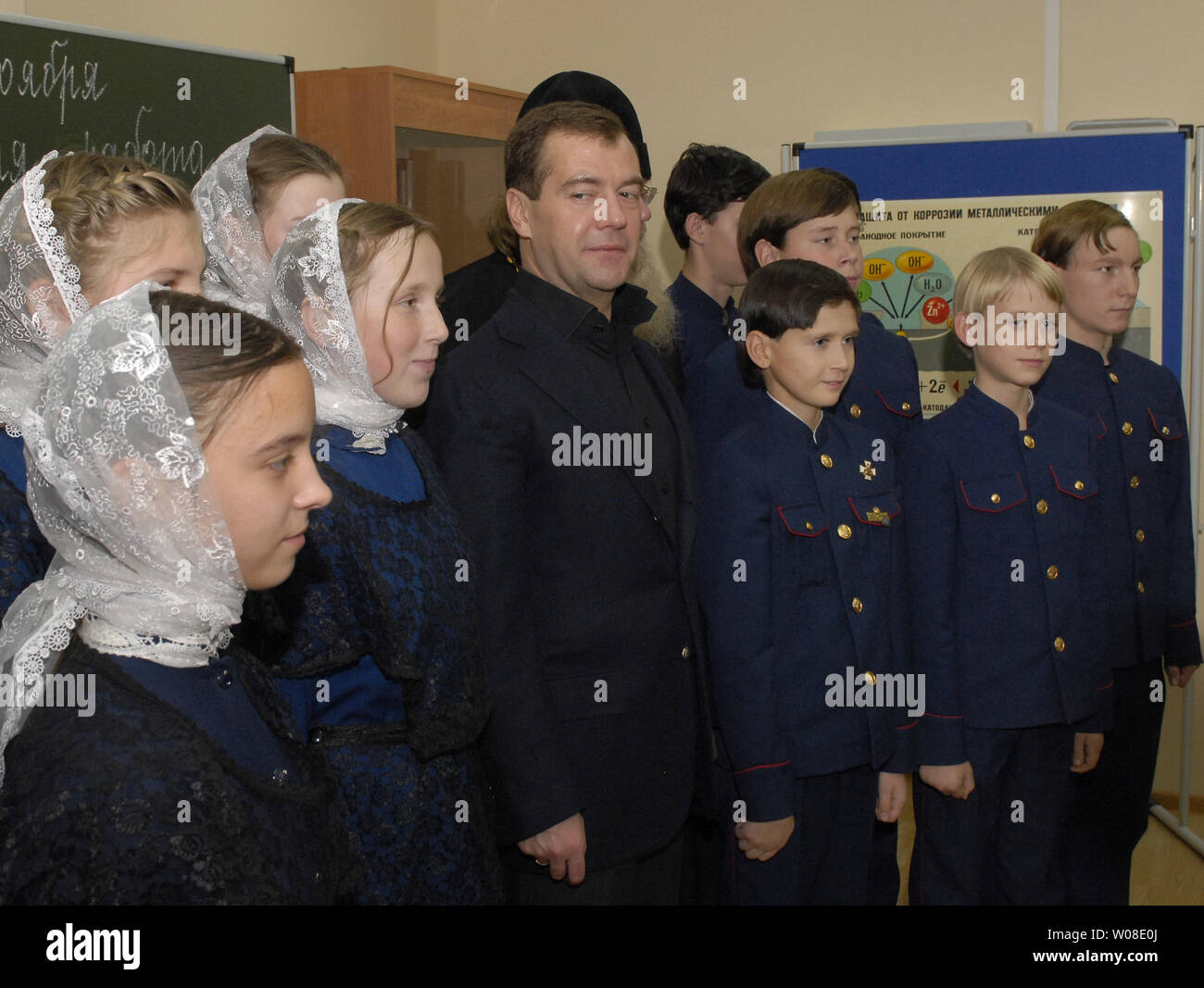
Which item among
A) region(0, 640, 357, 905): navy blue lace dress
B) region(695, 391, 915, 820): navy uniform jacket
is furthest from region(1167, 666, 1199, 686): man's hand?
region(0, 640, 357, 905): navy blue lace dress

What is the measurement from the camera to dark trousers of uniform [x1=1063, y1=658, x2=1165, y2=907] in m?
2.67

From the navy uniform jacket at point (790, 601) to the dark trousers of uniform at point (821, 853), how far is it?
60 mm

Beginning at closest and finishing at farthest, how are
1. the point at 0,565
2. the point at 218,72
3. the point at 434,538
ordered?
the point at 0,565
the point at 434,538
the point at 218,72

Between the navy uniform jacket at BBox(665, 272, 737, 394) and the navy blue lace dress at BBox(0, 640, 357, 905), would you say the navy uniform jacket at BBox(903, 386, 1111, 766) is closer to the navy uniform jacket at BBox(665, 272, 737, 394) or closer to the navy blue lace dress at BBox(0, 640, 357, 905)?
the navy uniform jacket at BBox(665, 272, 737, 394)

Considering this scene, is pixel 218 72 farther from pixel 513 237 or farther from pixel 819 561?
pixel 819 561

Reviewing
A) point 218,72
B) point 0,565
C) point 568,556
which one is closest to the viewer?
point 0,565

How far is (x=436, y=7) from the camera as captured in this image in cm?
460

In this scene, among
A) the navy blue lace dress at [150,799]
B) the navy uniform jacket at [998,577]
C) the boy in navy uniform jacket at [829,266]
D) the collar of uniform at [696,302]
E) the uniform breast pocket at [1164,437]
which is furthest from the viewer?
the collar of uniform at [696,302]

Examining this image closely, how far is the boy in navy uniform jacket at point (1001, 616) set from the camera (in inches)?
88.1

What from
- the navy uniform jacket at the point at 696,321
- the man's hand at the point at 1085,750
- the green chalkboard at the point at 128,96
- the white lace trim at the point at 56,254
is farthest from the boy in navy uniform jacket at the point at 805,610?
the green chalkboard at the point at 128,96

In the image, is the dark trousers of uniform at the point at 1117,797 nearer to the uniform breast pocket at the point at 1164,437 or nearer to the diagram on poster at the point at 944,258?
the uniform breast pocket at the point at 1164,437

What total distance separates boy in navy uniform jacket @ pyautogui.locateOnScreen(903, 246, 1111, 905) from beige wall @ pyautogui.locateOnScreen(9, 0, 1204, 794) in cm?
195
